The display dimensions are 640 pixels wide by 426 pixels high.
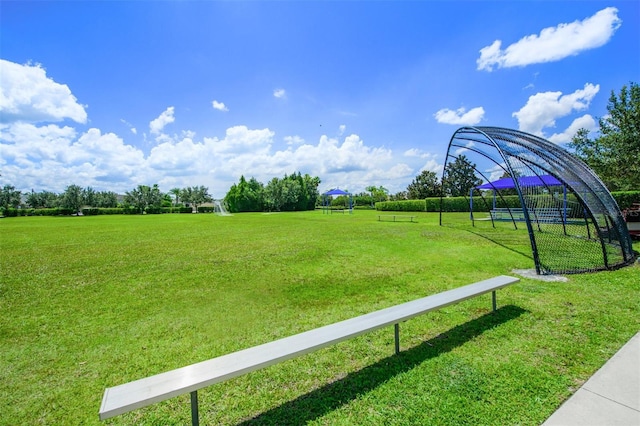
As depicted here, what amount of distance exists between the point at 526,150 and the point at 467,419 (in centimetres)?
812

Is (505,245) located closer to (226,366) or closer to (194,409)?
(226,366)

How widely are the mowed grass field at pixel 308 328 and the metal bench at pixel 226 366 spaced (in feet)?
1.53

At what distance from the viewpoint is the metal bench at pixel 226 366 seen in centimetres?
200

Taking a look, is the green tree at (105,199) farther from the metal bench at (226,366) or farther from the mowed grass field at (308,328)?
the metal bench at (226,366)

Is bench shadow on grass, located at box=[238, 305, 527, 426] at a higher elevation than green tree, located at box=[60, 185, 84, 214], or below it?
below

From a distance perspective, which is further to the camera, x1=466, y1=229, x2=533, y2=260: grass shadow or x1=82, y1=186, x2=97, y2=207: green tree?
x1=82, y1=186, x2=97, y2=207: green tree

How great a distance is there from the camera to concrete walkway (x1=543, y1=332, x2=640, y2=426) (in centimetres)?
225

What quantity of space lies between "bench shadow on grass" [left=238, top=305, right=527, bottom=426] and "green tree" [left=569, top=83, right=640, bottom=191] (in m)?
23.6

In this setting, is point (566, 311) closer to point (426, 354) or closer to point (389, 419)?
point (426, 354)

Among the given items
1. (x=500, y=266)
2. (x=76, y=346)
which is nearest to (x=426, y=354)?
(x=76, y=346)

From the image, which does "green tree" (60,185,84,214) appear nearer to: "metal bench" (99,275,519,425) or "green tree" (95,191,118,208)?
"green tree" (95,191,118,208)

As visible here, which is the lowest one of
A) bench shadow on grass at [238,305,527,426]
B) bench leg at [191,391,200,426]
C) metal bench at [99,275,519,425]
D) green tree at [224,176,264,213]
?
bench shadow on grass at [238,305,527,426]

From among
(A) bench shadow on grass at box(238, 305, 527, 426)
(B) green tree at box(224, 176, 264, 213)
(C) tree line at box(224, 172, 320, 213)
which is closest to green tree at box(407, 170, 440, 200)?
(C) tree line at box(224, 172, 320, 213)

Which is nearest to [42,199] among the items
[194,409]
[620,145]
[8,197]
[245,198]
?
[8,197]
